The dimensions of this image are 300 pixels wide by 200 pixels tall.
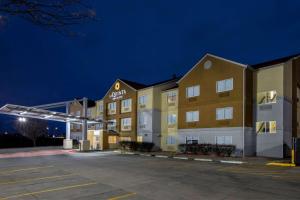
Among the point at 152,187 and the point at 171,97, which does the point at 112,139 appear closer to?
the point at 171,97

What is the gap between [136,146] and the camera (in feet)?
116

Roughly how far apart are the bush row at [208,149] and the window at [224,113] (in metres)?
2.94

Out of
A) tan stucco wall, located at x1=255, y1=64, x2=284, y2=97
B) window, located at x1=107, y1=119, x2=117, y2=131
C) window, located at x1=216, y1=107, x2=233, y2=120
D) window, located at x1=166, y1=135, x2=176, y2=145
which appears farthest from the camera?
window, located at x1=107, y1=119, x2=117, y2=131

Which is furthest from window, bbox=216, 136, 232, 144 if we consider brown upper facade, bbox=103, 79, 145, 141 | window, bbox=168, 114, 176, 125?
brown upper facade, bbox=103, 79, 145, 141

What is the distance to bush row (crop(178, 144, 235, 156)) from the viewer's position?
83.4 ft

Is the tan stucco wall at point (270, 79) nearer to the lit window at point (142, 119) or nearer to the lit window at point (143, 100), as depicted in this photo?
the lit window at point (143, 100)

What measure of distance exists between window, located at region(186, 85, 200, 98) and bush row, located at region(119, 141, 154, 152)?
333 inches

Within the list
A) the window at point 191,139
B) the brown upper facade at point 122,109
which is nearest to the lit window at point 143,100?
the brown upper facade at point 122,109

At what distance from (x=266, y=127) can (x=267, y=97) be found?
9.24 ft

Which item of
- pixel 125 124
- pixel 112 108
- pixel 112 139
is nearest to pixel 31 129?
pixel 112 108

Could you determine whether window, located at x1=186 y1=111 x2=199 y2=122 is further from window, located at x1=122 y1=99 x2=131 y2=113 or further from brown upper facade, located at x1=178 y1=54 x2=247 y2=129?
window, located at x1=122 y1=99 x2=131 y2=113

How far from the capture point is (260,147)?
2473 centimetres

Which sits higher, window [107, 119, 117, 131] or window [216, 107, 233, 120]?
window [216, 107, 233, 120]

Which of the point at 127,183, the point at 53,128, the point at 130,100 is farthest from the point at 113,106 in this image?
the point at 53,128
